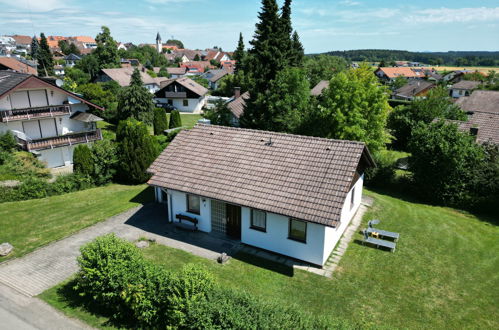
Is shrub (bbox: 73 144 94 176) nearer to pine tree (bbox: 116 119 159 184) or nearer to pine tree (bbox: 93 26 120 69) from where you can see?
pine tree (bbox: 116 119 159 184)

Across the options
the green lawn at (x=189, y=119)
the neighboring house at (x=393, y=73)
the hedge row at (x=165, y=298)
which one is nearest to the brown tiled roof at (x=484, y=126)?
the hedge row at (x=165, y=298)

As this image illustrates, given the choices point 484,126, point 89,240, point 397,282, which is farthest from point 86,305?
point 484,126

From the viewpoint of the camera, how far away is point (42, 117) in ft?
101

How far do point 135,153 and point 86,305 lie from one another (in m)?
13.8

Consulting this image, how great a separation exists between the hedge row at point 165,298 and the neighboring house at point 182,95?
164 feet

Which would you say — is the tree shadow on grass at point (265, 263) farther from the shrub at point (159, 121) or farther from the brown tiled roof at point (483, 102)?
the brown tiled roof at point (483, 102)

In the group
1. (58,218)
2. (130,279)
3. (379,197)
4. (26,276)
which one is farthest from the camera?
(379,197)

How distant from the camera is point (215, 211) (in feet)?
58.7

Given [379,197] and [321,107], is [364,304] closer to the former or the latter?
[379,197]

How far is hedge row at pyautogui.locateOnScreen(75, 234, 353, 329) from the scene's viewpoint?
9539mm

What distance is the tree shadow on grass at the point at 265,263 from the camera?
49.8ft

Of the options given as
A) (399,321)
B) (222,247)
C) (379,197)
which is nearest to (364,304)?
(399,321)

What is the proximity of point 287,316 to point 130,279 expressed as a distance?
5.51 m

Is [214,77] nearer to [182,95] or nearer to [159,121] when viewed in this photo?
[182,95]
